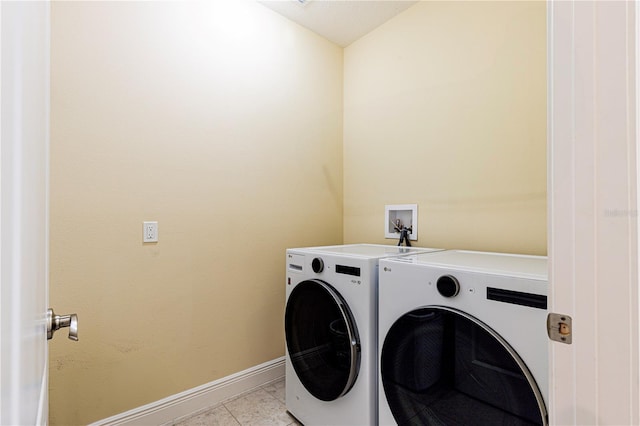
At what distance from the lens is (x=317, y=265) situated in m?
1.53

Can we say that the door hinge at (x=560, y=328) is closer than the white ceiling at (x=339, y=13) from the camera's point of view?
Yes

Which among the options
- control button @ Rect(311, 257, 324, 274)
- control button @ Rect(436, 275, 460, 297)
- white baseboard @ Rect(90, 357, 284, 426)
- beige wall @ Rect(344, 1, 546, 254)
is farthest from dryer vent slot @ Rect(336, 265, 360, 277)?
white baseboard @ Rect(90, 357, 284, 426)

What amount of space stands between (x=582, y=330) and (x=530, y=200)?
1.25m

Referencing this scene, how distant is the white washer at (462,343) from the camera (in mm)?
852

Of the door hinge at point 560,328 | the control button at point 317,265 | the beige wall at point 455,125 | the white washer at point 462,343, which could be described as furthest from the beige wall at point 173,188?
the door hinge at point 560,328

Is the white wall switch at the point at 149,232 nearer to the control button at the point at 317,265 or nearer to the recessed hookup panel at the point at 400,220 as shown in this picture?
the control button at the point at 317,265

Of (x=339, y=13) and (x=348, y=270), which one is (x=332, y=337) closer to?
(x=348, y=270)

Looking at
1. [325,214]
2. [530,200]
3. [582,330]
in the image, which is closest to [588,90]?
[582,330]

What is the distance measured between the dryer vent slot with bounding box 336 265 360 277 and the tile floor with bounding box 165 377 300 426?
35.7 inches

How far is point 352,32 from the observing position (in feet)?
7.53

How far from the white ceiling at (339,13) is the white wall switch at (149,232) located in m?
1.56

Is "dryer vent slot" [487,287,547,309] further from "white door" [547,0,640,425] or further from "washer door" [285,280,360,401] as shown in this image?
"washer door" [285,280,360,401]

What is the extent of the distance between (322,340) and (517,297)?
2.92ft

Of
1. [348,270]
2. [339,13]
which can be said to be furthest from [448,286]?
[339,13]
